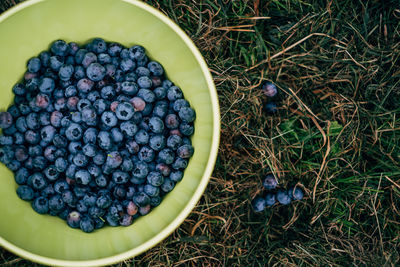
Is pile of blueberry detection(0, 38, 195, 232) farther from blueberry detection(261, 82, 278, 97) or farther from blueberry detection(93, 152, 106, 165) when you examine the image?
blueberry detection(261, 82, 278, 97)

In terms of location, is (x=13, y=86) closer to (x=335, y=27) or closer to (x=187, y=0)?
(x=187, y=0)

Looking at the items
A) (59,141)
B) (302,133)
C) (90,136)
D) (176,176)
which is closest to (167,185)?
(176,176)

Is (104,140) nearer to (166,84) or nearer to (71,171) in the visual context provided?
(71,171)

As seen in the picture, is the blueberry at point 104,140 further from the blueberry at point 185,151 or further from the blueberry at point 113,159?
the blueberry at point 185,151

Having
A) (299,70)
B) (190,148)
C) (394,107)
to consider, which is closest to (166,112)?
(190,148)

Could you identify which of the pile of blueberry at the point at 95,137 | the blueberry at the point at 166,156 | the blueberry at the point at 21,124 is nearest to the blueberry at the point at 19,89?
the pile of blueberry at the point at 95,137

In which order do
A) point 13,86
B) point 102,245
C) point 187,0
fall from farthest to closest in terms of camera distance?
point 187,0, point 13,86, point 102,245
